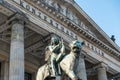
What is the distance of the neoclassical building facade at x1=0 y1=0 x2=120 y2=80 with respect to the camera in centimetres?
2347

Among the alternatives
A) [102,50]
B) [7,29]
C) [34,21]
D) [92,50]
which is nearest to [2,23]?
[7,29]

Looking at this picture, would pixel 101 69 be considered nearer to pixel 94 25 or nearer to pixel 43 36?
pixel 94 25

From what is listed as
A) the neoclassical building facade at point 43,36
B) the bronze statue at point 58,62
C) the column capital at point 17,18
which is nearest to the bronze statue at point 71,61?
the bronze statue at point 58,62

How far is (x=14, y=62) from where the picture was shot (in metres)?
22.2

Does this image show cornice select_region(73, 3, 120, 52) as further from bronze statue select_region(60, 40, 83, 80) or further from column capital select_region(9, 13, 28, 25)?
bronze statue select_region(60, 40, 83, 80)

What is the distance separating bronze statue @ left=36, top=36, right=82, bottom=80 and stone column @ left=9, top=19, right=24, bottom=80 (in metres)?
14.5

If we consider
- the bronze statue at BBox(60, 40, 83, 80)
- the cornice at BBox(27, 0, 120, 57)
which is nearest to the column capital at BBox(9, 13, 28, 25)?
the cornice at BBox(27, 0, 120, 57)

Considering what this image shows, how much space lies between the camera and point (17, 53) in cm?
2262

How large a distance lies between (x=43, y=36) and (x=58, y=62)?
1969 centimetres

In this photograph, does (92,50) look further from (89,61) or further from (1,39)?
(1,39)

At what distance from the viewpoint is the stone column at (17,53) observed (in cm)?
2186

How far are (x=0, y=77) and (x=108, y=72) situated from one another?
14.1 meters

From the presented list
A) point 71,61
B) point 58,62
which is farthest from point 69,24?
point 71,61

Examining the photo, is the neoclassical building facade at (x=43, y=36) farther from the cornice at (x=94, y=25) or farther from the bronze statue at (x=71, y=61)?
the bronze statue at (x=71, y=61)
